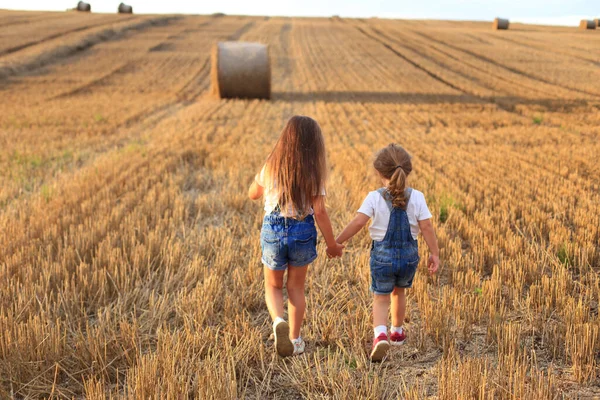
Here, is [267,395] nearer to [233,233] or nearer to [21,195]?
[233,233]

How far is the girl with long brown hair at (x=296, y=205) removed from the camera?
3145 millimetres

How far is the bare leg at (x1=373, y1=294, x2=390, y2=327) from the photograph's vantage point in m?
3.14

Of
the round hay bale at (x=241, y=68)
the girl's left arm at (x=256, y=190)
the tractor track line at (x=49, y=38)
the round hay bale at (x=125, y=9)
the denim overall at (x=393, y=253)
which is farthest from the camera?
the round hay bale at (x=125, y=9)

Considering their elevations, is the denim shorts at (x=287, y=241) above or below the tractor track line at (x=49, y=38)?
below

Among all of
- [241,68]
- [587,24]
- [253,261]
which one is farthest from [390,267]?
[587,24]

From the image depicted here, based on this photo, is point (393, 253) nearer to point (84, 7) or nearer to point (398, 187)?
point (398, 187)

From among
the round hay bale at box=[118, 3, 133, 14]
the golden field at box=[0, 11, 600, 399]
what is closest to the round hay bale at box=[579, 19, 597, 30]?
the golden field at box=[0, 11, 600, 399]

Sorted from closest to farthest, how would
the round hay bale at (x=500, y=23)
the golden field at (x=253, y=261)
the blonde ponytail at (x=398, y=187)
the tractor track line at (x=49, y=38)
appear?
the golden field at (x=253, y=261) → the blonde ponytail at (x=398, y=187) → the tractor track line at (x=49, y=38) → the round hay bale at (x=500, y=23)

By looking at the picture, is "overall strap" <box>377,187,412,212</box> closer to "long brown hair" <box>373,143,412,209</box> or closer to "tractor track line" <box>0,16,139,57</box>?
"long brown hair" <box>373,143,412,209</box>

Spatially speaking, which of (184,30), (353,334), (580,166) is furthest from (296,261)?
(184,30)

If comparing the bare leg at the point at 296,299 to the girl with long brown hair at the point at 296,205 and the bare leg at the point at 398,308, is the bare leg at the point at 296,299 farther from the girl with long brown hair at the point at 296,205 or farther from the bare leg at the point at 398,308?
the bare leg at the point at 398,308

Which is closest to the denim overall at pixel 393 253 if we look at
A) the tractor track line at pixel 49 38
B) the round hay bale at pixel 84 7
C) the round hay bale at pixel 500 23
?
the tractor track line at pixel 49 38

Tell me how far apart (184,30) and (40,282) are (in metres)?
39.1

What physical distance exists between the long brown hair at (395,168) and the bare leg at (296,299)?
68 cm
